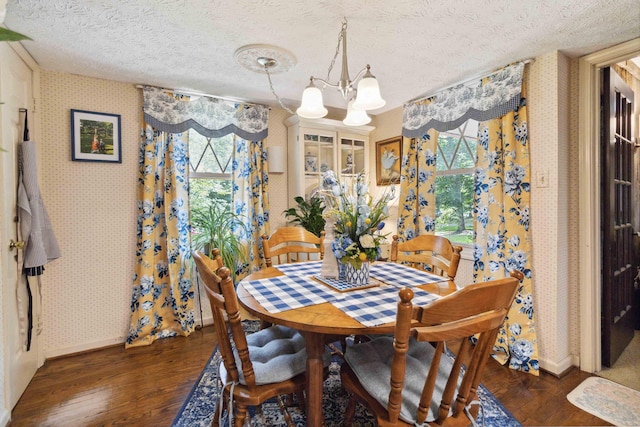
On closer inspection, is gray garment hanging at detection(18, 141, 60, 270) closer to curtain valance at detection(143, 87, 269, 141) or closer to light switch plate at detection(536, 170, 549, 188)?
curtain valance at detection(143, 87, 269, 141)

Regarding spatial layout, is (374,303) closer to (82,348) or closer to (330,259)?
(330,259)

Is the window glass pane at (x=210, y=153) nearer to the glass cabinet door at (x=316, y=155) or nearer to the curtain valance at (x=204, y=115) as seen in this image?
the curtain valance at (x=204, y=115)

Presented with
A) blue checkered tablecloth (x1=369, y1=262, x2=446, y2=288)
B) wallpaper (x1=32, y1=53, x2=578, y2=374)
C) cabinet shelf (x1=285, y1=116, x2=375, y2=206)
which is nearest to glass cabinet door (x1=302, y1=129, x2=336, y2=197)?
cabinet shelf (x1=285, y1=116, x2=375, y2=206)

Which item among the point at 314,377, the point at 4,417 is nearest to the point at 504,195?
the point at 314,377

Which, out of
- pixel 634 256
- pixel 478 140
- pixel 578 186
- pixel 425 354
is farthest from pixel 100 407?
pixel 634 256

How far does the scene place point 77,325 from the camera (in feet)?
8.30

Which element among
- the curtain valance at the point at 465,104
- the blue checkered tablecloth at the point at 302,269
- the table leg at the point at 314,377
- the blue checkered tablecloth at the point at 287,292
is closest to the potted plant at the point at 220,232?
the blue checkered tablecloth at the point at 302,269

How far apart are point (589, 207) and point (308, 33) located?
89.2 inches

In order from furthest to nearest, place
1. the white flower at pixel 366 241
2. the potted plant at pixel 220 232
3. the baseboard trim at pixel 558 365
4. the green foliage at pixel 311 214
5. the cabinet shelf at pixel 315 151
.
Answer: the cabinet shelf at pixel 315 151 < the green foliage at pixel 311 214 < the potted plant at pixel 220 232 < the baseboard trim at pixel 558 365 < the white flower at pixel 366 241

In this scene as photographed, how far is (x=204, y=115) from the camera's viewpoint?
290 cm

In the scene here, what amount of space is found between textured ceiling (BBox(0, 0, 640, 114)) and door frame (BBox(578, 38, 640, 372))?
0.81 ft

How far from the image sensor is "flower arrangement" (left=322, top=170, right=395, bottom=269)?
1.57 meters

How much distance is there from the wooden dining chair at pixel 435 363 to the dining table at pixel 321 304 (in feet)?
0.49

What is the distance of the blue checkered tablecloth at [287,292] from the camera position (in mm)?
1353
